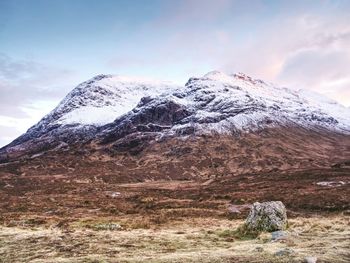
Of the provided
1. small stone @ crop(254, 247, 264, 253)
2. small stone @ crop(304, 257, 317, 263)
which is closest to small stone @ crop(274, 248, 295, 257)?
small stone @ crop(254, 247, 264, 253)

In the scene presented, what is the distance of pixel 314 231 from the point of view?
34500mm

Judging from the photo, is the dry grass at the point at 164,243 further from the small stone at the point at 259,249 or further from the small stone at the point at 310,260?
the small stone at the point at 310,260

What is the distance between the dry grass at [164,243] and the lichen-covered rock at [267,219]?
4.12 ft

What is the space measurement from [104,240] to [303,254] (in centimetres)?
1660

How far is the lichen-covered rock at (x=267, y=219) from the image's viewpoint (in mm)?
35938

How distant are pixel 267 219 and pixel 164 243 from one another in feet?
30.2

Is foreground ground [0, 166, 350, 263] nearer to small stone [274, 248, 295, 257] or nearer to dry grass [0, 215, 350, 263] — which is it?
dry grass [0, 215, 350, 263]

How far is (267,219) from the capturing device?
36375mm

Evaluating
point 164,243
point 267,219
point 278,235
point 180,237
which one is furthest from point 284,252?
point 180,237

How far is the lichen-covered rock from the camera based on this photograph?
35938mm

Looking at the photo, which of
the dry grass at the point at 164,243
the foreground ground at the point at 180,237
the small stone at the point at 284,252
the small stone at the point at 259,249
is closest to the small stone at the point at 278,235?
the foreground ground at the point at 180,237

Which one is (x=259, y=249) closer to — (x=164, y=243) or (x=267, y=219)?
(x=164, y=243)

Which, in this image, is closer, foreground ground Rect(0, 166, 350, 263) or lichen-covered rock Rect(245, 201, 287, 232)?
foreground ground Rect(0, 166, 350, 263)

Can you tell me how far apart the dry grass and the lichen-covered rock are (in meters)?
1.26
